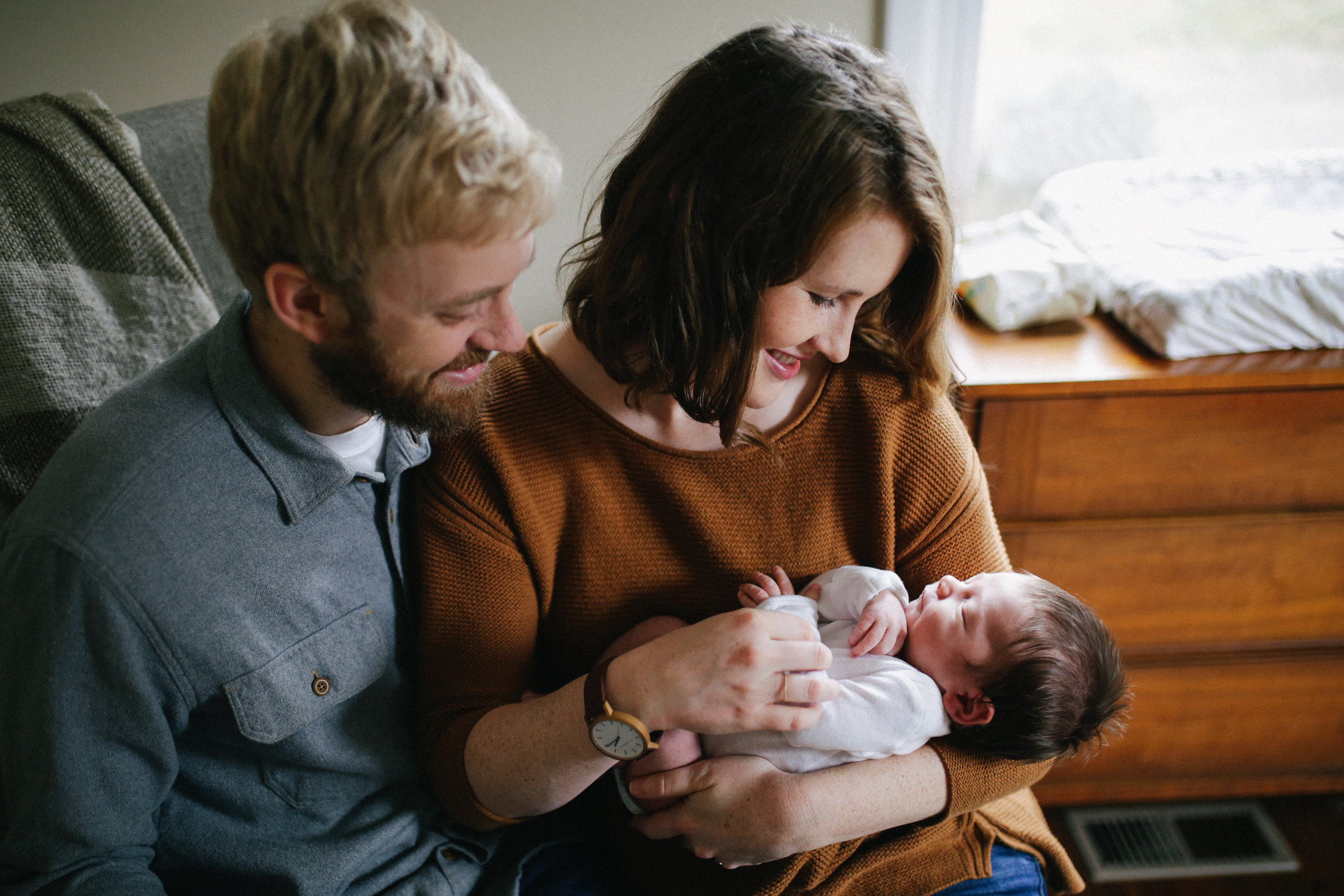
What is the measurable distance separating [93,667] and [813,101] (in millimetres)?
890

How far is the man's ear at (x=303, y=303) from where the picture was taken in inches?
33.3

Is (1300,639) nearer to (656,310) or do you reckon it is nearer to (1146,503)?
(1146,503)

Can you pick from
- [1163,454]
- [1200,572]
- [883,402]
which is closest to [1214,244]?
[1163,454]

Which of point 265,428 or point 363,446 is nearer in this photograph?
point 265,428

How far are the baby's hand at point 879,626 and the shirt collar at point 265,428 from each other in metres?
0.59

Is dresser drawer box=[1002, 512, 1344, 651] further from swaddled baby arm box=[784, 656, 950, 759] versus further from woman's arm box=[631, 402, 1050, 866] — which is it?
swaddled baby arm box=[784, 656, 950, 759]

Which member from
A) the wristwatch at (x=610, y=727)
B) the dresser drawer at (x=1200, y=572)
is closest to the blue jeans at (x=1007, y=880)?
the wristwatch at (x=610, y=727)

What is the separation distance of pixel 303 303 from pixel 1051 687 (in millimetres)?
929

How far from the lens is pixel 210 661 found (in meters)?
0.93

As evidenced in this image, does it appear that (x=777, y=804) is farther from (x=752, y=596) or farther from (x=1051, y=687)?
(x=1051, y=687)

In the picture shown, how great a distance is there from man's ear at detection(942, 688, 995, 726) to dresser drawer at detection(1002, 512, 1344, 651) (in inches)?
20.8

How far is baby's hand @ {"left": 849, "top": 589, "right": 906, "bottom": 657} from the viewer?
1.12 m

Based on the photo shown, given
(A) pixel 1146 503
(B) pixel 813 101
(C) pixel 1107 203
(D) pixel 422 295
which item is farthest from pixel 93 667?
(C) pixel 1107 203

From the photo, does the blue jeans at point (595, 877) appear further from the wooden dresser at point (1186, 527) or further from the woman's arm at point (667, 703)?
the wooden dresser at point (1186, 527)
